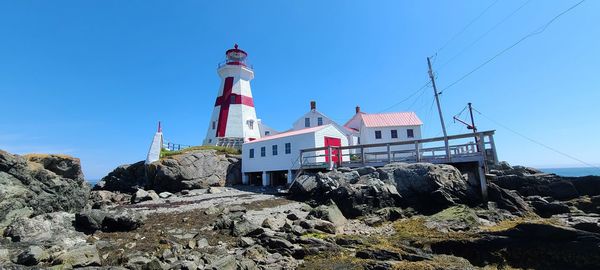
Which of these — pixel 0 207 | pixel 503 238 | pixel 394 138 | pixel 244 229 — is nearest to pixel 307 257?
pixel 244 229

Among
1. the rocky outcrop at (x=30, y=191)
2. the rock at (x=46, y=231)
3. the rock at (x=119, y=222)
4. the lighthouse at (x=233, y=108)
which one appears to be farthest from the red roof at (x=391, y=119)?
the rock at (x=46, y=231)

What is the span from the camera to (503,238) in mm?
8680

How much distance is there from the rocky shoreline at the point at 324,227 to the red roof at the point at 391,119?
15.6 m

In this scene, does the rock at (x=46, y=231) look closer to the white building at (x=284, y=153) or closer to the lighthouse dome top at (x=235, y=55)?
the white building at (x=284, y=153)

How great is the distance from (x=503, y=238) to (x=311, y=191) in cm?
1041

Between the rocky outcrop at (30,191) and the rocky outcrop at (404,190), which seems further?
the rocky outcrop at (404,190)

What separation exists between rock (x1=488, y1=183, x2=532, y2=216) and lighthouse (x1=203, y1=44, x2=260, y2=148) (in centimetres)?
2665

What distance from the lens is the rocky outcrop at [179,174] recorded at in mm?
26281

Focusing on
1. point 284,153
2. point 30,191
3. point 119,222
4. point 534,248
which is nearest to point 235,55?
point 284,153

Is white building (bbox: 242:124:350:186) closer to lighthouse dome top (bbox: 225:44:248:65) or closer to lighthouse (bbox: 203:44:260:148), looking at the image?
lighthouse (bbox: 203:44:260:148)

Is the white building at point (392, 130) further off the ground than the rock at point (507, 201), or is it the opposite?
the white building at point (392, 130)

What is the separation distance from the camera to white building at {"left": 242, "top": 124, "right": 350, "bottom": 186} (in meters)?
23.9

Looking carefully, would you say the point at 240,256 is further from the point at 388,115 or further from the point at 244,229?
the point at 388,115

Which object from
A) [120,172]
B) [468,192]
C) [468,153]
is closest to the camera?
[468,192]
